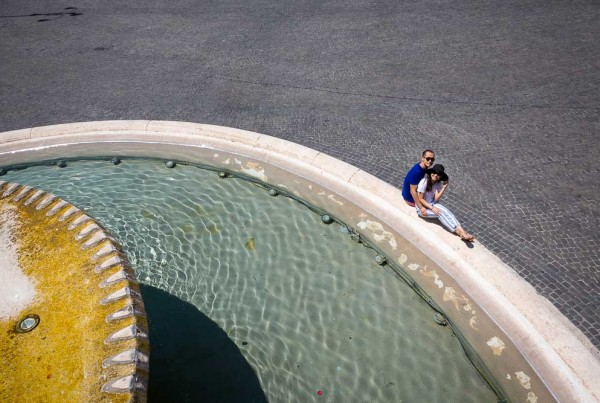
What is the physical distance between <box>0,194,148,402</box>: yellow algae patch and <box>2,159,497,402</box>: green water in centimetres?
185

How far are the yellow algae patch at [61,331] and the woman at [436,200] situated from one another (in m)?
3.99

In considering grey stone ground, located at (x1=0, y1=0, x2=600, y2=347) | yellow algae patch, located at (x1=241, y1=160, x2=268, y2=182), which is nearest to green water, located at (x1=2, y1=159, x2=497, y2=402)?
yellow algae patch, located at (x1=241, y1=160, x2=268, y2=182)

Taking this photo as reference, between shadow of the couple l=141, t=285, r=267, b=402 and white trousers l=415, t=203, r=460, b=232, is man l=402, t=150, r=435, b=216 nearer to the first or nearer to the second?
white trousers l=415, t=203, r=460, b=232

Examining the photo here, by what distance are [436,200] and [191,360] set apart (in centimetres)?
389

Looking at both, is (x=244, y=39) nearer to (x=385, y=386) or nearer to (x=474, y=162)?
(x=474, y=162)

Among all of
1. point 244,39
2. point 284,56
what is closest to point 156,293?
point 284,56

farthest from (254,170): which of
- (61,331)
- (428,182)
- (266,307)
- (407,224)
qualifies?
(61,331)

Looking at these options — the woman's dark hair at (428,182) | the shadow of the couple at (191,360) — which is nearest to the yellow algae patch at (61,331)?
the shadow of the couple at (191,360)

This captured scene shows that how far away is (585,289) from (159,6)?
572 inches

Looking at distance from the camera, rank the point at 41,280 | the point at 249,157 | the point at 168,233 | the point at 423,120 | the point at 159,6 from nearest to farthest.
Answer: the point at 41,280 → the point at 168,233 → the point at 249,157 → the point at 423,120 → the point at 159,6

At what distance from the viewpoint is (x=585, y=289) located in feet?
16.5

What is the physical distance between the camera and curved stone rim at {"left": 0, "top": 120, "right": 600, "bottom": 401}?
430 cm

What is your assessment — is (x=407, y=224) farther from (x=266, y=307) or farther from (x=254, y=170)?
(x=254, y=170)

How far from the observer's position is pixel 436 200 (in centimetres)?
586
